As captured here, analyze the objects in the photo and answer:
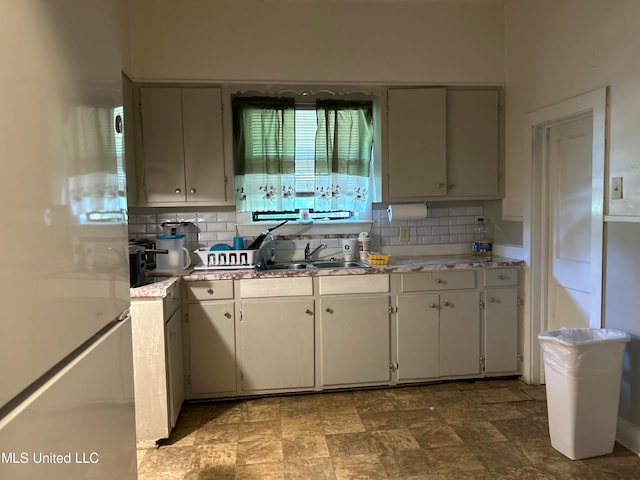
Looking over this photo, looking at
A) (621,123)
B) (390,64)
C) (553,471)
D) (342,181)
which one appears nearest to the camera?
(553,471)

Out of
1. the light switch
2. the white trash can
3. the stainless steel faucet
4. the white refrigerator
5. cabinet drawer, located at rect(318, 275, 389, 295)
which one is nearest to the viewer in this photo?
the white refrigerator

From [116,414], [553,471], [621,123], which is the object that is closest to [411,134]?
[621,123]

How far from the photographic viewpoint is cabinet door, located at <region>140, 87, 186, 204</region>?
3.10 m

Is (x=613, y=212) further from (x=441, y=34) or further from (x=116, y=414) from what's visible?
(x=116, y=414)

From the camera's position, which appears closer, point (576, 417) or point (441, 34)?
point (576, 417)

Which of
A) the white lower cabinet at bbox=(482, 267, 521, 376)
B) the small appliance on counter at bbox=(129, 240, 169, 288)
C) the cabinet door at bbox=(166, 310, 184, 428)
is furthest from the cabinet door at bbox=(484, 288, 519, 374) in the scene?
the small appliance on counter at bbox=(129, 240, 169, 288)

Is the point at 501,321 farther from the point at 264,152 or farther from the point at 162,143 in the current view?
the point at 162,143

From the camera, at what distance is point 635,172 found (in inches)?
87.4

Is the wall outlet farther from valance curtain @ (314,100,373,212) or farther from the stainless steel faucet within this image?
the stainless steel faucet

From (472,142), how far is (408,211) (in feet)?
2.40

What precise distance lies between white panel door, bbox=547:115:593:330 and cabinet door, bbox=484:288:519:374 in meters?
0.26

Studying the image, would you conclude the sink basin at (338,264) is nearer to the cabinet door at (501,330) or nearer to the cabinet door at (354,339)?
the cabinet door at (354,339)

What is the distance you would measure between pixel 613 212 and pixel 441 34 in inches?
71.6

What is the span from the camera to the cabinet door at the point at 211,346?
294 centimetres
